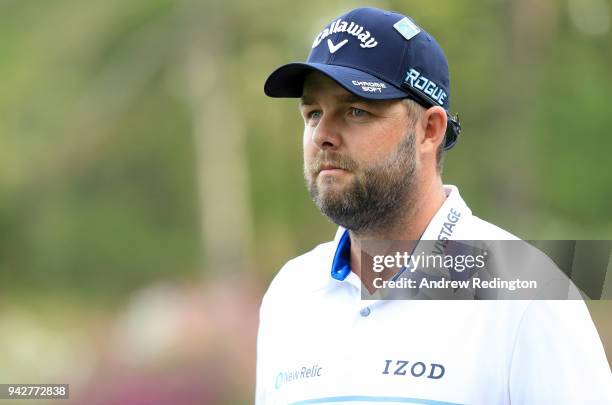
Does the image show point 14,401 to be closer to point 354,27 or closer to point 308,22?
point 354,27

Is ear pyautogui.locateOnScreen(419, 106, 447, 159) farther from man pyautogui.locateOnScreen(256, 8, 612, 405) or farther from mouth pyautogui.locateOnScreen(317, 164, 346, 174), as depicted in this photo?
mouth pyautogui.locateOnScreen(317, 164, 346, 174)

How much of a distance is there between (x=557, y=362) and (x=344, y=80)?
0.98 m

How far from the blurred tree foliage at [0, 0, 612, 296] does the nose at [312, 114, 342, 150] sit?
10629 mm

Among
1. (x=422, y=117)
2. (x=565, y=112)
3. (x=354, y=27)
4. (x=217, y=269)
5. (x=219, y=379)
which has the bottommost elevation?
(x=422, y=117)

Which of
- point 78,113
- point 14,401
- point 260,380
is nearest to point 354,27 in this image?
point 260,380

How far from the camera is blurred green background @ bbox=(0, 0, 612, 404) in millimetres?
13461

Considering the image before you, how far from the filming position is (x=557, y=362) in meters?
2.69

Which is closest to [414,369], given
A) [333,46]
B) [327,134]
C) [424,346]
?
[424,346]

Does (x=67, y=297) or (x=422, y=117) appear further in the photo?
(x=67, y=297)

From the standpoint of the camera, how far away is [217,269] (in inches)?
717

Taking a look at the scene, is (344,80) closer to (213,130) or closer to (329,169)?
(329,169)

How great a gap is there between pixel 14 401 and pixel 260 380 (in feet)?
17.7

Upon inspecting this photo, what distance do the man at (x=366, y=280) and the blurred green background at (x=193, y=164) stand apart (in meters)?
6.74

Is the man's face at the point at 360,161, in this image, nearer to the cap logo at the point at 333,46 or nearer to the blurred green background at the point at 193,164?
the cap logo at the point at 333,46
